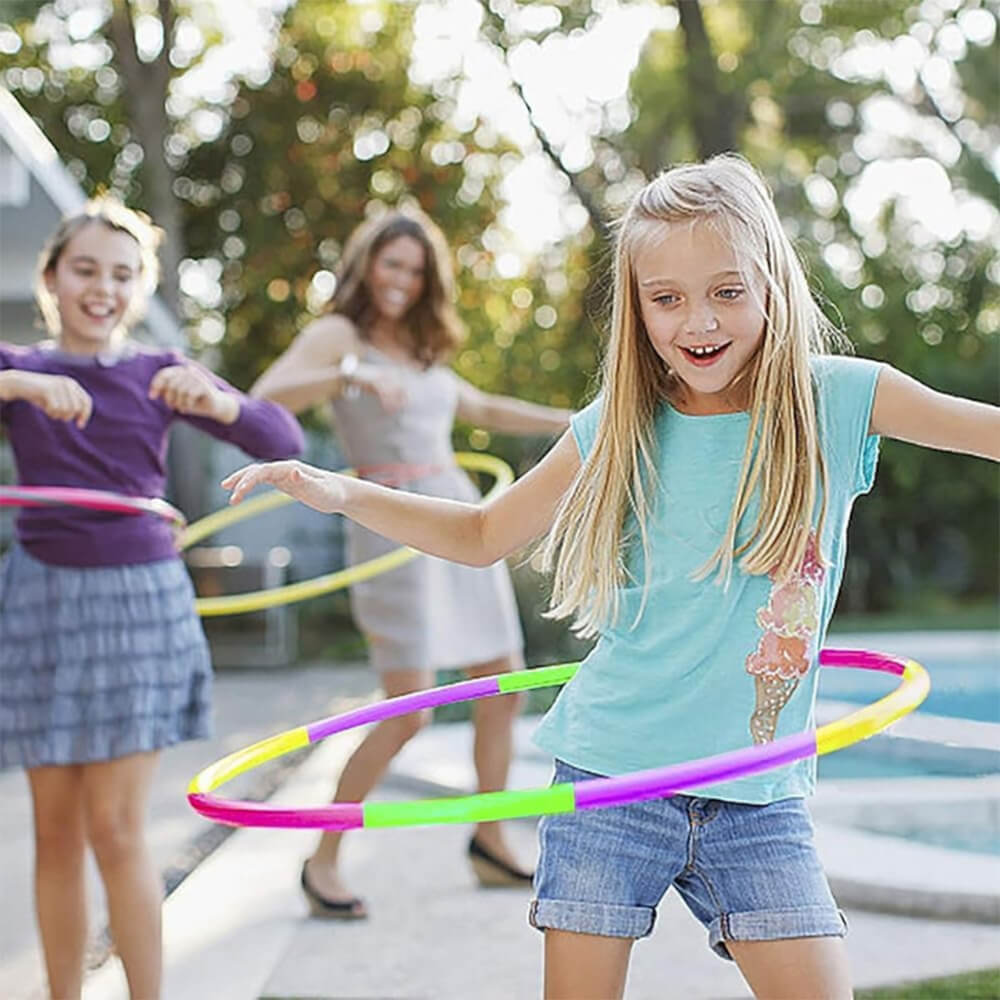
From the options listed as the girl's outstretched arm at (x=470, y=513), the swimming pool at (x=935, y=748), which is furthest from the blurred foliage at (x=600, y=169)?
the girl's outstretched arm at (x=470, y=513)

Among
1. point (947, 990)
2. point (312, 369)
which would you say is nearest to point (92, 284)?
point (312, 369)

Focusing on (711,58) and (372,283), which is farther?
(711,58)

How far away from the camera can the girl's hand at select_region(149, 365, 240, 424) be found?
3.29 metres

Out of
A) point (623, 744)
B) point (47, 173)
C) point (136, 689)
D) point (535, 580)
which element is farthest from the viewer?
point (535, 580)

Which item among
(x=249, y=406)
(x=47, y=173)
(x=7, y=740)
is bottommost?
(x=7, y=740)

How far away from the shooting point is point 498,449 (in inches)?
532

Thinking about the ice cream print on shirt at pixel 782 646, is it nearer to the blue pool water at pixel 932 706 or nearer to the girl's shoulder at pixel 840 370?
the girl's shoulder at pixel 840 370

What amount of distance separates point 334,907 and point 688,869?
2.34 meters

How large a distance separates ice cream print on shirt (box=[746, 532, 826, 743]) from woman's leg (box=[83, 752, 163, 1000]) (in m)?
1.47

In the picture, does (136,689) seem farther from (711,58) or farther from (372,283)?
(711,58)

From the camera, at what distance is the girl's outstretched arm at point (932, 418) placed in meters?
2.18

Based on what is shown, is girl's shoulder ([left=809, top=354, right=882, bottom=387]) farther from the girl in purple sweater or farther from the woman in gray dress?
the woman in gray dress

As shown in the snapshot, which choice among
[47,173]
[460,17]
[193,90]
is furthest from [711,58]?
[47,173]

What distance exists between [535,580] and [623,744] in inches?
324
